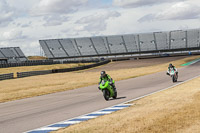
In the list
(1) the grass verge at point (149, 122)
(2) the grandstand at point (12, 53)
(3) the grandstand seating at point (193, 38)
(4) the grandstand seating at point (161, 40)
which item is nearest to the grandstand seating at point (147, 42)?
(4) the grandstand seating at point (161, 40)

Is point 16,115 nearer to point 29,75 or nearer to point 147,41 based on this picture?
point 29,75

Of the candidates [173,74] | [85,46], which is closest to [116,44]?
[85,46]

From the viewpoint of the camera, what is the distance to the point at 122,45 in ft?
381

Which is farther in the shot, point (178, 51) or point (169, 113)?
point (178, 51)

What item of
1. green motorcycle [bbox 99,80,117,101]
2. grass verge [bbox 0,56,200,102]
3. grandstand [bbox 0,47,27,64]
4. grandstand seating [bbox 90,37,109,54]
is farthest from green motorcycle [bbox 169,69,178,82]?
grandstand [bbox 0,47,27,64]

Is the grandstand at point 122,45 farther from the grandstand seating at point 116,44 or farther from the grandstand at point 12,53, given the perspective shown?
the grandstand at point 12,53

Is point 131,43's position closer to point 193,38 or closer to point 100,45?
point 100,45

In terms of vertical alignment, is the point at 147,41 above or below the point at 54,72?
above

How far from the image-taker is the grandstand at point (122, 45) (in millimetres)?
110688

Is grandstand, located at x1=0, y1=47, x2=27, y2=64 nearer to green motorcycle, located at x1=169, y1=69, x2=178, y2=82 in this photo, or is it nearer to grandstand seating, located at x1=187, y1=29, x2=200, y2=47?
grandstand seating, located at x1=187, y1=29, x2=200, y2=47

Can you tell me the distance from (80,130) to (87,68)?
57.2 meters

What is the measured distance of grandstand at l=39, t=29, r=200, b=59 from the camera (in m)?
111

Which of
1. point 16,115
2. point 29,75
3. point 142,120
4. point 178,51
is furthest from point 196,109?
point 178,51

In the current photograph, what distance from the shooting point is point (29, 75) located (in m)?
51.2
